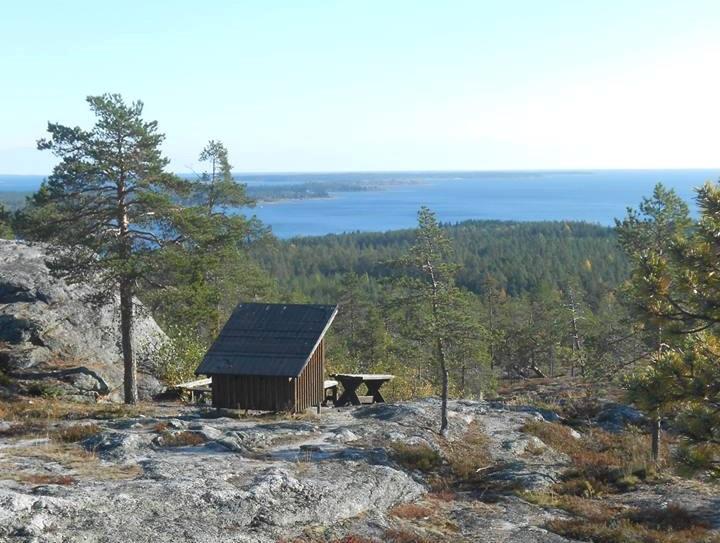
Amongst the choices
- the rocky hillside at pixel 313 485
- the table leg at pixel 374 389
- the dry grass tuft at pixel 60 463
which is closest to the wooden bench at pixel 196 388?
the rocky hillside at pixel 313 485

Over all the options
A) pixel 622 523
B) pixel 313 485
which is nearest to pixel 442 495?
pixel 313 485

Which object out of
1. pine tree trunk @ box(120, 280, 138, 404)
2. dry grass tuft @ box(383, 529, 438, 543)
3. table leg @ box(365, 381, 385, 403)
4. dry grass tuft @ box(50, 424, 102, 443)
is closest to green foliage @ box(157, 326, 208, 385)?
pine tree trunk @ box(120, 280, 138, 404)

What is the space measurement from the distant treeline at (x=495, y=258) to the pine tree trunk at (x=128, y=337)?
61476mm

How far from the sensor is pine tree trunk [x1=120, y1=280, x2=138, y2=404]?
2541cm

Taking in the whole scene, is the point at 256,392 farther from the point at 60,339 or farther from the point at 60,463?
the point at 60,339

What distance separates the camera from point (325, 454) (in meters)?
18.9

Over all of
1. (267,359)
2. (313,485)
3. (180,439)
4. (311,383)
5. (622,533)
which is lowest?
(622,533)

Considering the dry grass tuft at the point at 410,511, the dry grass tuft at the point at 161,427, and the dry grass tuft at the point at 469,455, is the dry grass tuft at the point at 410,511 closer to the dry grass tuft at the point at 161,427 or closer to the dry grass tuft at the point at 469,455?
the dry grass tuft at the point at 469,455

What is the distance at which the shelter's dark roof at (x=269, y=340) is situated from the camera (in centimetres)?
2406

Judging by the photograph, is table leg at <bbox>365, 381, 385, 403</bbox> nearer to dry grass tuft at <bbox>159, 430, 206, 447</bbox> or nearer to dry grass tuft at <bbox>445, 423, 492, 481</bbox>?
dry grass tuft at <bbox>445, 423, 492, 481</bbox>

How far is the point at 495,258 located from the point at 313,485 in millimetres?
131538

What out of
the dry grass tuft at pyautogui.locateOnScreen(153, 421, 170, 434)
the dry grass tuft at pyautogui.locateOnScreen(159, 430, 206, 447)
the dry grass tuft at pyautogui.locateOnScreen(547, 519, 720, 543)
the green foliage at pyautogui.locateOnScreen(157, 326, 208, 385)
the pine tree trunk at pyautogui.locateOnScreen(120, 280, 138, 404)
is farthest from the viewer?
the green foliage at pyautogui.locateOnScreen(157, 326, 208, 385)

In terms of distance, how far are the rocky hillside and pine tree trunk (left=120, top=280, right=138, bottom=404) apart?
2495 mm

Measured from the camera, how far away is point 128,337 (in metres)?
26.1
